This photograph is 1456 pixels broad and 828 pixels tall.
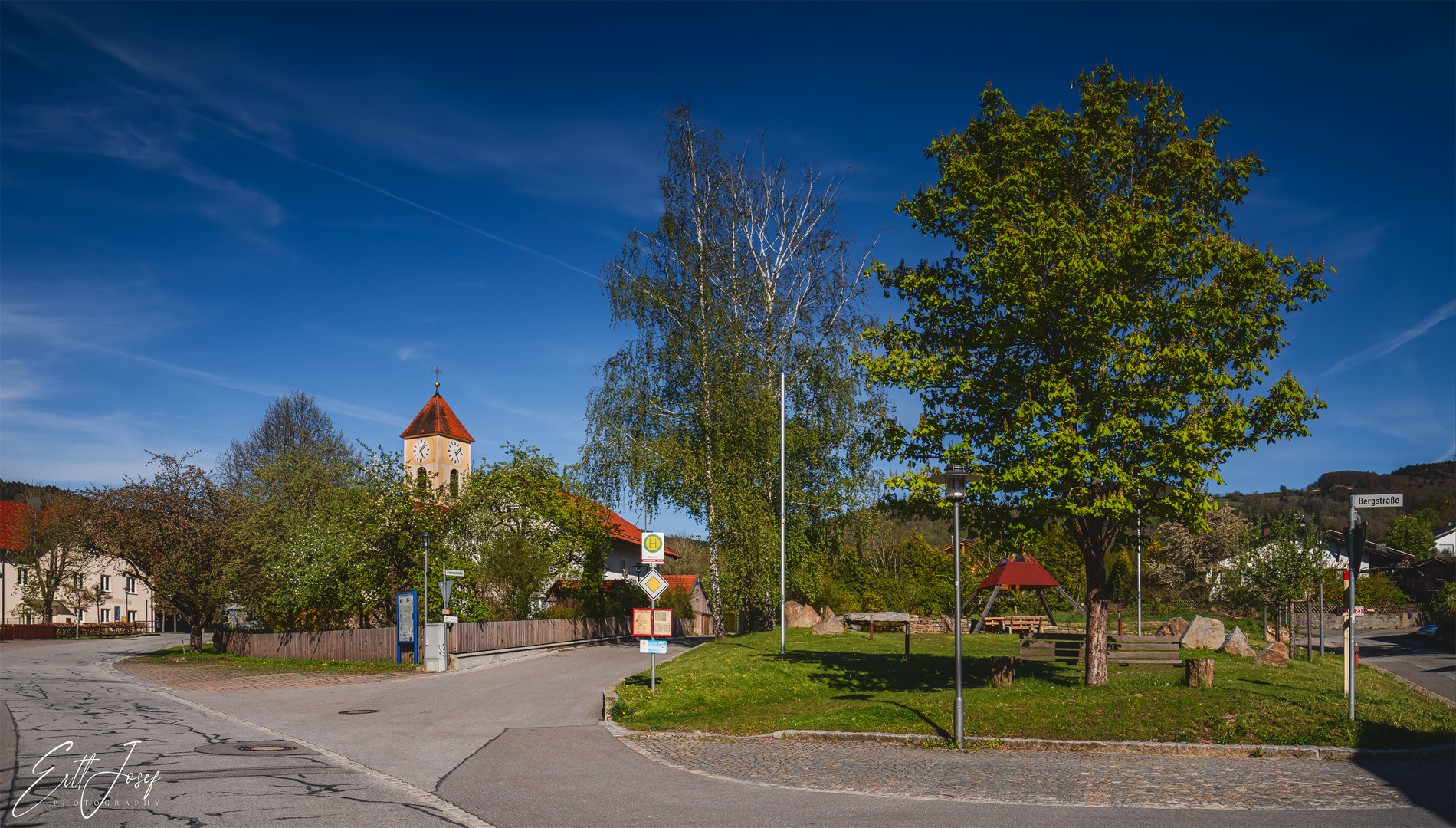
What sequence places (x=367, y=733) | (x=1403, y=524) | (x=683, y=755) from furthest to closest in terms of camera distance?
(x=1403, y=524)
(x=367, y=733)
(x=683, y=755)

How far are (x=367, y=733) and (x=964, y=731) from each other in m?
8.94

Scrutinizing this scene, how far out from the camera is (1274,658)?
22141 mm

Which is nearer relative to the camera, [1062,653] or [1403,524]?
[1062,653]

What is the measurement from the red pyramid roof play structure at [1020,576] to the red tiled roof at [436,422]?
4920 cm

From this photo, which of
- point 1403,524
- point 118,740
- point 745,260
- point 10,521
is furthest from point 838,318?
point 1403,524

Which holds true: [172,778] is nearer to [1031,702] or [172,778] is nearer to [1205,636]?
[1031,702]

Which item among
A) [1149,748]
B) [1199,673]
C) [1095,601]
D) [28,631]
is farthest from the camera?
[28,631]

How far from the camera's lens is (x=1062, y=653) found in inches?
757

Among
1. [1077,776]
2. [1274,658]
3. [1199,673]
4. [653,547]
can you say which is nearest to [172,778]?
[1077,776]

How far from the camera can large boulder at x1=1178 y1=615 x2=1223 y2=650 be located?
2623 cm

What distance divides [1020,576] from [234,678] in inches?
925

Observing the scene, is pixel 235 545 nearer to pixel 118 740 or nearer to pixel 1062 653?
pixel 118 740

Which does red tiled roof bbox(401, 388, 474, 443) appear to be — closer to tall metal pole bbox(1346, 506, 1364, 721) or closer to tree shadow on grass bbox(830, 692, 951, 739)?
tree shadow on grass bbox(830, 692, 951, 739)
